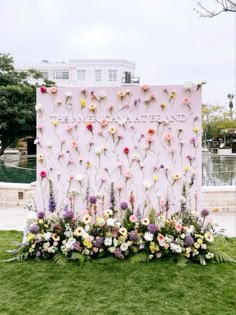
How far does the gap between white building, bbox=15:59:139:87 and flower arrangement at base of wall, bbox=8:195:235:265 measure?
36909 millimetres

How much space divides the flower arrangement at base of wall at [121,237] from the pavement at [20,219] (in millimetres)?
1520

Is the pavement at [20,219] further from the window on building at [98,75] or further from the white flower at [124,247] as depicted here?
the window on building at [98,75]

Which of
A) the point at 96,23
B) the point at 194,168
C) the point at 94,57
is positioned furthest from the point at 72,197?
the point at 94,57

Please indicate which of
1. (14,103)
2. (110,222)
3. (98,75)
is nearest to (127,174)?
(110,222)

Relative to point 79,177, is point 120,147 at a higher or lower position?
higher

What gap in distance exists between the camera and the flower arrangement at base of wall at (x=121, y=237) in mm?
3793

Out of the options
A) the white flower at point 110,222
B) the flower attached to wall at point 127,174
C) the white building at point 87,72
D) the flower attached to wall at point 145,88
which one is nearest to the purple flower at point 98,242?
the white flower at point 110,222

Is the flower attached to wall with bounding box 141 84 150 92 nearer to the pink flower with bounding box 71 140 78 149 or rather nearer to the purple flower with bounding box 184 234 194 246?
the pink flower with bounding box 71 140 78 149

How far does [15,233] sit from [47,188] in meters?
1.46

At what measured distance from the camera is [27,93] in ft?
65.5

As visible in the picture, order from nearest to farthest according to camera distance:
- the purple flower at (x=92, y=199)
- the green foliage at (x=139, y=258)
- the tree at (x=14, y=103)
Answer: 1. the green foliage at (x=139, y=258)
2. the purple flower at (x=92, y=199)
3. the tree at (x=14, y=103)

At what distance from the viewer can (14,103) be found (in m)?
19.4

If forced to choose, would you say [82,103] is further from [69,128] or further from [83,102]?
[69,128]

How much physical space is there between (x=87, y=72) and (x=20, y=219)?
117 feet
